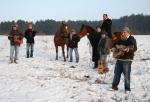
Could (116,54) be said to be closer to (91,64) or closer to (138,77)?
(138,77)

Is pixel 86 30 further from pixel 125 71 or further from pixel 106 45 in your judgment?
pixel 125 71

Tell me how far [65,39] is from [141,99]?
36.4 ft

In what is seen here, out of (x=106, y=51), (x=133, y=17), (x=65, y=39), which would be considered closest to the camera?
(x=106, y=51)

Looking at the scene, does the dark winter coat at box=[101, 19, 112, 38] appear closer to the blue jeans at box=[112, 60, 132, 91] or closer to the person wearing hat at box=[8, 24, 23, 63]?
the person wearing hat at box=[8, 24, 23, 63]

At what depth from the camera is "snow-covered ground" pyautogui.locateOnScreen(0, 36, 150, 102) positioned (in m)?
13.5

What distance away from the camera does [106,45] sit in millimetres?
19203

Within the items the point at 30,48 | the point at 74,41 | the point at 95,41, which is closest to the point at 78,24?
the point at 30,48

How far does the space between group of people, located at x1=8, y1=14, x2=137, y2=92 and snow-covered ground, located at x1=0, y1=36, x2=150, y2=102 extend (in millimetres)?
560

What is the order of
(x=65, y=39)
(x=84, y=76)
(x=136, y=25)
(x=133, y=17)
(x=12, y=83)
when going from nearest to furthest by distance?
1. (x=12, y=83)
2. (x=84, y=76)
3. (x=65, y=39)
4. (x=136, y=25)
5. (x=133, y=17)

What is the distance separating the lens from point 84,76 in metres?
17.5

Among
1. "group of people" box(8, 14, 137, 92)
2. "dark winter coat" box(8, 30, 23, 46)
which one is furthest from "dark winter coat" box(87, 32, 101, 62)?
"dark winter coat" box(8, 30, 23, 46)

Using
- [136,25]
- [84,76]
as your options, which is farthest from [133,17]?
[84,76]

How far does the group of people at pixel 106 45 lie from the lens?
14.1 m

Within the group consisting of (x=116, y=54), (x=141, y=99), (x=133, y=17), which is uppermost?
(x=133, y=17)
